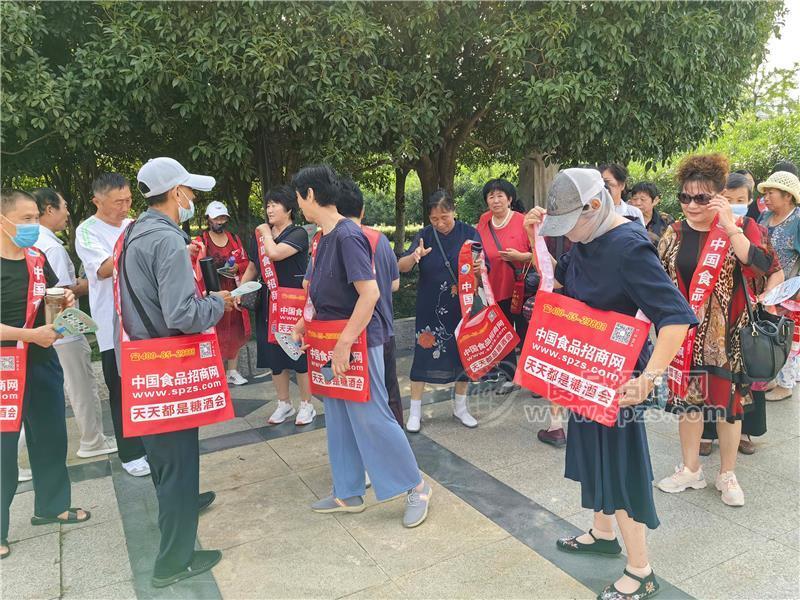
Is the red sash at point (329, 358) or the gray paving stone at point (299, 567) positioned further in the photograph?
the red sash at point (329, 358)

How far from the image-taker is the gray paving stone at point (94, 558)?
2.54 metres

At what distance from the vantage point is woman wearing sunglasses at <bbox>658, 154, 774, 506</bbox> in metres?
2.75

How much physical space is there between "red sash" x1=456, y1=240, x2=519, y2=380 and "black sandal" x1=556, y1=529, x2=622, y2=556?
1512mm

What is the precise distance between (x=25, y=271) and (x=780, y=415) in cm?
500

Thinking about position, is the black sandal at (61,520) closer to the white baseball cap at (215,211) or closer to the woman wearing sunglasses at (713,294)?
the white baseball cap at (215,211)

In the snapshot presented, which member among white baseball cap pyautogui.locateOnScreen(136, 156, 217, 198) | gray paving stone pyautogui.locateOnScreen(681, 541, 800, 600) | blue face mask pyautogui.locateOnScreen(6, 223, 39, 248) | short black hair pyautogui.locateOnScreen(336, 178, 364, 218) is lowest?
gray paving stone pyautogui.locateOnScreen(681, 541, 800, 600)

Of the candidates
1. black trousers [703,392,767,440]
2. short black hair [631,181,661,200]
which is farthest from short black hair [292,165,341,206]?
short black hair [631,181,661,200]

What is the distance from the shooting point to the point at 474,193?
2509 cm

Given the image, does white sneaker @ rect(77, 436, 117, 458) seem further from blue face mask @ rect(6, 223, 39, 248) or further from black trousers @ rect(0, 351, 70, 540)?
blue face mask @ rect(6, 223, 39, 248)

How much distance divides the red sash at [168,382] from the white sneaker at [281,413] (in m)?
1.92

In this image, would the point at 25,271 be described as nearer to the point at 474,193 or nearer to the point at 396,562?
the point at 396,562

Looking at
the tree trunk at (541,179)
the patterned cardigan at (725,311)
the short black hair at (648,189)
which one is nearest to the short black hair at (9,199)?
the patterned cardigan at (725,311)

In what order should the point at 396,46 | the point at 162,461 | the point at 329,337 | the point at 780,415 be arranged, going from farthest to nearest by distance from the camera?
1. the point at 396,46
2. the point at 780,415
3. the point at 329,337
4. the point at 162,461

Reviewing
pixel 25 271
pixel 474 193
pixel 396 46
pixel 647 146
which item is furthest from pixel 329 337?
pixel 474 193
